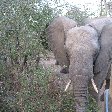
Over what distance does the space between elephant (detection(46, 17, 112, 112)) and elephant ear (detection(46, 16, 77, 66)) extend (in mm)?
136

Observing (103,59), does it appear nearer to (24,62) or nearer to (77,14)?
(24,62)

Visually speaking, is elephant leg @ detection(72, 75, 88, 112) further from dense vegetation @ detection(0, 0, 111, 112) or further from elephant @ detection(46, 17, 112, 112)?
dense vegetation @ detection(0, 0, 111, 112)

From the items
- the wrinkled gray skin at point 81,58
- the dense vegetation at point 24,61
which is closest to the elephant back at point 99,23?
the wrinkled gray skin at point 81,58

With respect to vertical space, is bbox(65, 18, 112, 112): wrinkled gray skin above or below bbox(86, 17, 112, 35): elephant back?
below

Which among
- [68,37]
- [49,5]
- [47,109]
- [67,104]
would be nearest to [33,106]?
[47,109]

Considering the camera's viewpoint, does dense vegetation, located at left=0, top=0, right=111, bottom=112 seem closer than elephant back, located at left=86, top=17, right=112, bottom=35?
Yes

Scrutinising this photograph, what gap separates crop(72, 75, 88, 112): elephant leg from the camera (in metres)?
4.57

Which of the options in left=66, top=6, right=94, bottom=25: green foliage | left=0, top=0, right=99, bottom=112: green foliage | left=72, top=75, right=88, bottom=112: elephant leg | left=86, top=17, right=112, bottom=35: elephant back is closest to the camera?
left=72, top=75, right=88, bottom=112: elephant leg

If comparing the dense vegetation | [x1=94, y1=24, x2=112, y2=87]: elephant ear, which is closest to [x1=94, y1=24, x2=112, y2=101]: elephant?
[x1=94, y1=24, x2=112, y2=87]: elephant ear

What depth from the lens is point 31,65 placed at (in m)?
5.12

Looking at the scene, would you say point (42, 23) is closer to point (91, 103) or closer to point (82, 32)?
point (82, 32)

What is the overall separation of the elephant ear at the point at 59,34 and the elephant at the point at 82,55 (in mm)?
136

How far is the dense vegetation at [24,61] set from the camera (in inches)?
186

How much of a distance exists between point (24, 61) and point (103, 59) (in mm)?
1100
